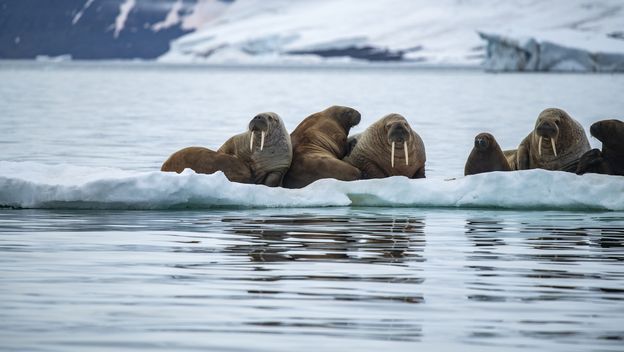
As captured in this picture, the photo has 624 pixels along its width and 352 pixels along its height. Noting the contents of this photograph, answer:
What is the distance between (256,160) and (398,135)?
4.23 feet

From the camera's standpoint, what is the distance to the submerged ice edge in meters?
11.7

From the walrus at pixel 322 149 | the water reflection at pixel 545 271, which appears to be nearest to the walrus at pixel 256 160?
the walrus at pixel 322 149

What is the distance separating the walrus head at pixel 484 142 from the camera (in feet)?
42.0

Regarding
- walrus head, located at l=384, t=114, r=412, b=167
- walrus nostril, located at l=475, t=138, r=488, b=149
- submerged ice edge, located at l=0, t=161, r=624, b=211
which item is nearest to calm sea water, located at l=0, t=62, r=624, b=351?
submerged ice edge, located at l=0, t=161, r=624, b=211

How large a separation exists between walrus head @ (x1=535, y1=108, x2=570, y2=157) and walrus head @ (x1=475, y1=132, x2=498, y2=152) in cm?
42

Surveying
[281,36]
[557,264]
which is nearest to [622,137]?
[557,264]

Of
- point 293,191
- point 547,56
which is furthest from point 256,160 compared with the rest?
point 547,56

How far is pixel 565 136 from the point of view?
13.0m

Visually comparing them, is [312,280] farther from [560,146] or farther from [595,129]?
[560,146]

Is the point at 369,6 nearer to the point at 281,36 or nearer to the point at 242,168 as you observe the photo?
the point at 281,36

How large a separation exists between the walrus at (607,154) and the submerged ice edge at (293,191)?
2.09ft

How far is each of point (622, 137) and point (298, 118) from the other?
78.0ft

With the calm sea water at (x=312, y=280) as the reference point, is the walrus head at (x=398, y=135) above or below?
above

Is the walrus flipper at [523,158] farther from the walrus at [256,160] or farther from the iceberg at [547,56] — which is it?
the iceberg at [547,56]
